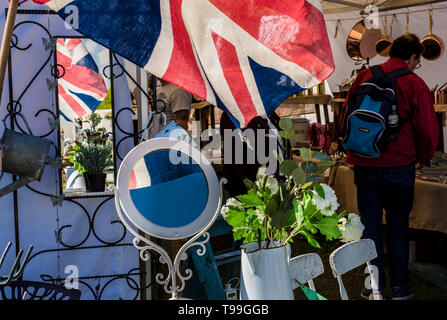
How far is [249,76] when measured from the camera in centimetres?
183

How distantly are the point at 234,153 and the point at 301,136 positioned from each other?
8.98 ft

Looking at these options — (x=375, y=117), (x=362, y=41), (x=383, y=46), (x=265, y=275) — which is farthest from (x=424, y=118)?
(x=362, y=41)

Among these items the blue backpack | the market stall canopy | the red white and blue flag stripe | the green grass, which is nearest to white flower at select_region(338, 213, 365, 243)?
the red white and blue flag stripe

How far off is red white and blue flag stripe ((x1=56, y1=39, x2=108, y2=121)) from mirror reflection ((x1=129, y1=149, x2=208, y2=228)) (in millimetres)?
788

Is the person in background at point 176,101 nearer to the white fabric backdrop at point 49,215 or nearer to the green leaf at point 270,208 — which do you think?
the white fabric backdrop at point 49,215

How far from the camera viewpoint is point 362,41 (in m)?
6.11

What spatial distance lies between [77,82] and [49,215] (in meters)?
0.58

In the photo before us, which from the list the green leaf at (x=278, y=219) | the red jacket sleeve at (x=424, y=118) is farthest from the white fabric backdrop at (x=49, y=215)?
the red jacket sleeve at (x=424, y=118)

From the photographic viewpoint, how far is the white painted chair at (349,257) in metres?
1.75

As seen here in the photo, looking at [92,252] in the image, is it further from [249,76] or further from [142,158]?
[249,76]

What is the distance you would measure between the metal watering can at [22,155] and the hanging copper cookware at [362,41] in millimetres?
4961

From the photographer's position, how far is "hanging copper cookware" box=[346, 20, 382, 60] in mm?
6062

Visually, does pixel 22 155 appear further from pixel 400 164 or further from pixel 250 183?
pixel 400 164
